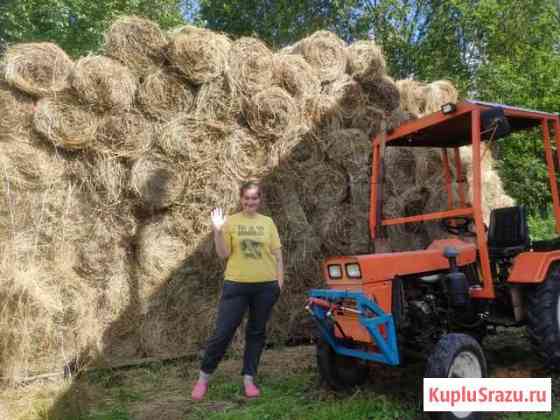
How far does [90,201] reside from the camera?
5.79m

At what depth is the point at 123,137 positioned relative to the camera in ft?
19.2

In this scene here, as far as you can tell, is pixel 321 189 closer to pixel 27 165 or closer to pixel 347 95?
pixel 347 95

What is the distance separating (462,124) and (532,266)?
134 centimetres

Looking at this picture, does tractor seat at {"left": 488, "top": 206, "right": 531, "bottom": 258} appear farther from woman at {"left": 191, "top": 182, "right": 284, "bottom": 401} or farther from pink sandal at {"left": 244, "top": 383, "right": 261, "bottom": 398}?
pink sandal at {"left": 244, "top": 383, "right": 261, "bottom": 398}

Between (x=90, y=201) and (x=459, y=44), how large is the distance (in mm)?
12634

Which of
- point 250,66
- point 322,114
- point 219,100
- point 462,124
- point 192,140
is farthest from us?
point 322,114

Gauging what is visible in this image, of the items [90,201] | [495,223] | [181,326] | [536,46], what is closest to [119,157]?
[90,201]

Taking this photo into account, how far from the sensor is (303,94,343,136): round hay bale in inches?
265

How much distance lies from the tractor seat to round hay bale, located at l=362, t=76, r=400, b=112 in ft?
Answer: 9.58

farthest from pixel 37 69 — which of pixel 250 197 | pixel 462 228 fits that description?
pixel 462 228

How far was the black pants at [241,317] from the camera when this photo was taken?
429cm

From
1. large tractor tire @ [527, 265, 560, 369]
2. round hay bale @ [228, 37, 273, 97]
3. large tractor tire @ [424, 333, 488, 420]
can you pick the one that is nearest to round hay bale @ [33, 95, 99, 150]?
round hay bale @ [228, 37, 273, 97]

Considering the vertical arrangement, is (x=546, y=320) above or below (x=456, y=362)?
A: above

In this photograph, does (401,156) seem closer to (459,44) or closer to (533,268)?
(533,268)
